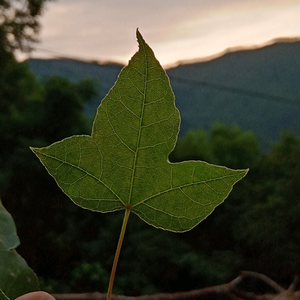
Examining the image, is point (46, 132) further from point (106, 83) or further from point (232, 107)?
point (232, 107)

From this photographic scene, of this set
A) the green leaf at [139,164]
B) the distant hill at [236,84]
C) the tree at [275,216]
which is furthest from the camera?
the distant hill at [236,84]

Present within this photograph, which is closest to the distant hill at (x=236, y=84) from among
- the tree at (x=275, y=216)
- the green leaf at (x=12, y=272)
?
the tree at (x=275, y=216)

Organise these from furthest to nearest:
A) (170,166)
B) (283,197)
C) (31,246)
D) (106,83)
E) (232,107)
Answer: (232,107) → (106,83) → (31,246) → (283,197) → (170,166)

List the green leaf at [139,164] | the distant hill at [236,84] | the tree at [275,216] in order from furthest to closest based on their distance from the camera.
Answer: the distant hill at [236,84] → the tree at [275,216] → the green leaf at [139,164]

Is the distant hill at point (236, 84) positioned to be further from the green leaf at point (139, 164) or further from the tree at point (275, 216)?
the green leaf at point (139, 164)

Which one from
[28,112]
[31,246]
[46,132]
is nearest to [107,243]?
[31,246]

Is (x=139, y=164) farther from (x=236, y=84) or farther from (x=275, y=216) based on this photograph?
A: (x=236, y=84)

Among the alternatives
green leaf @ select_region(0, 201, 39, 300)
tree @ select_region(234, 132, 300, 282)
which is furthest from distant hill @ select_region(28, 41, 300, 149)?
green leaf @ select_region(0, 201, 39, 300)
